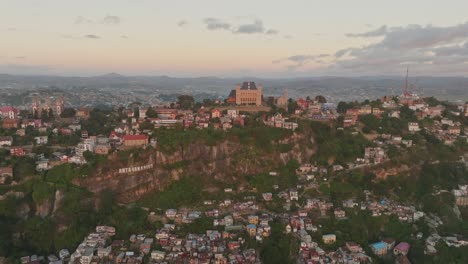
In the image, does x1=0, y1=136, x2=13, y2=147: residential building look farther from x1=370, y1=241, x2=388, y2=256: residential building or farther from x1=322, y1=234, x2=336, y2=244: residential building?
x1=370, y1=241, x2=388, y2=256: residential building

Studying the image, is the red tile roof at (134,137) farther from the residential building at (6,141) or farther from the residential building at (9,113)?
the residential building at (9,113)

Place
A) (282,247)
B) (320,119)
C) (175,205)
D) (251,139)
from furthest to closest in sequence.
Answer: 1. (320,119)
2. (251,139)
3. (175,205)
4. (282,247)

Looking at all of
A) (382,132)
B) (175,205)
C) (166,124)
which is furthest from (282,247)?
(382,132)

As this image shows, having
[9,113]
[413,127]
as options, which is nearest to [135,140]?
[9,113]

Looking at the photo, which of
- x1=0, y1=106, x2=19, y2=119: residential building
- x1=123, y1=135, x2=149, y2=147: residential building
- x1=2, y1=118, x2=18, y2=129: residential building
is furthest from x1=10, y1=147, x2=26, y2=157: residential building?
x1=0, y1=106, x2=19, y2=119: residential building

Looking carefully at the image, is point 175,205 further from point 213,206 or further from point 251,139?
point 251,139

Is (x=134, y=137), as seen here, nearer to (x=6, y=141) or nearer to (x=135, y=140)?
(x=135, y=140)

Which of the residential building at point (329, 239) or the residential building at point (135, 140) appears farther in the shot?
the residential building at point (135, 140)

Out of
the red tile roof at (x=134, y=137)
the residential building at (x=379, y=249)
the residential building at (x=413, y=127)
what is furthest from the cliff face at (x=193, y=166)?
the residential building at (x=413, y=127)
